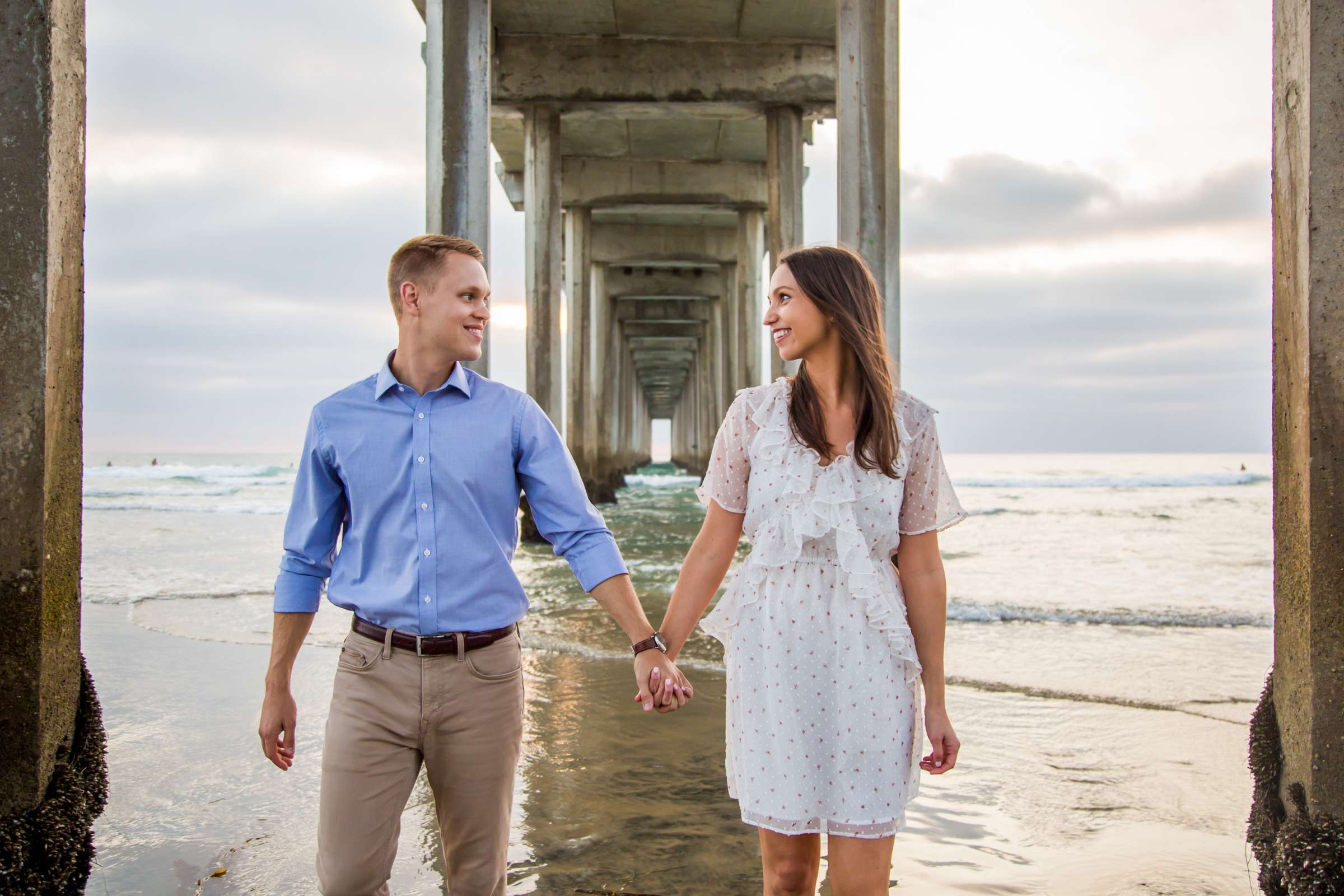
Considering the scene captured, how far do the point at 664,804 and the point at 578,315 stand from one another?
18189 millimetres

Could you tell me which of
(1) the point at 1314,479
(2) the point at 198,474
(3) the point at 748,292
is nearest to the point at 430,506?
(1) the point at 1314,479

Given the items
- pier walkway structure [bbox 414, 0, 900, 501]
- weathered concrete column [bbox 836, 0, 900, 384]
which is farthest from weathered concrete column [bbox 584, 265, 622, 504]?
weathered concrete column [bbox 836, 0, 900, 384]

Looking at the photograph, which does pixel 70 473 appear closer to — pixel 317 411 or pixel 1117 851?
pixel 317 411

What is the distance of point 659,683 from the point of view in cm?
210

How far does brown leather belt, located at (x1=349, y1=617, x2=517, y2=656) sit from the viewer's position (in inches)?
78.1

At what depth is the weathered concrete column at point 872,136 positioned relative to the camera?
346 inches

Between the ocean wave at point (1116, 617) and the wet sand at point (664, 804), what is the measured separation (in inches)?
122

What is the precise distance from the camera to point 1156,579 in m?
11.2

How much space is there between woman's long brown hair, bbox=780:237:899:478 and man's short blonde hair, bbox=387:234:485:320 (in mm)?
691

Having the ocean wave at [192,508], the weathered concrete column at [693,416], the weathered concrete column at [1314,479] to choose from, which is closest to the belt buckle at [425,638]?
the weathered concrete column at [1314,479]

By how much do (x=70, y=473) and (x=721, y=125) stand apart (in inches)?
679

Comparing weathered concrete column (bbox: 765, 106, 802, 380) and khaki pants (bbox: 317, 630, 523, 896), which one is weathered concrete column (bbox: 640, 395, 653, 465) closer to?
weathered concrete column (bbox: 765, 106, 802, 380)

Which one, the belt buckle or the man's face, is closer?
the belt buckle

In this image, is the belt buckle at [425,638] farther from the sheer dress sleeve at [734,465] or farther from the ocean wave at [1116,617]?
the ocean wave at [1116,617]
